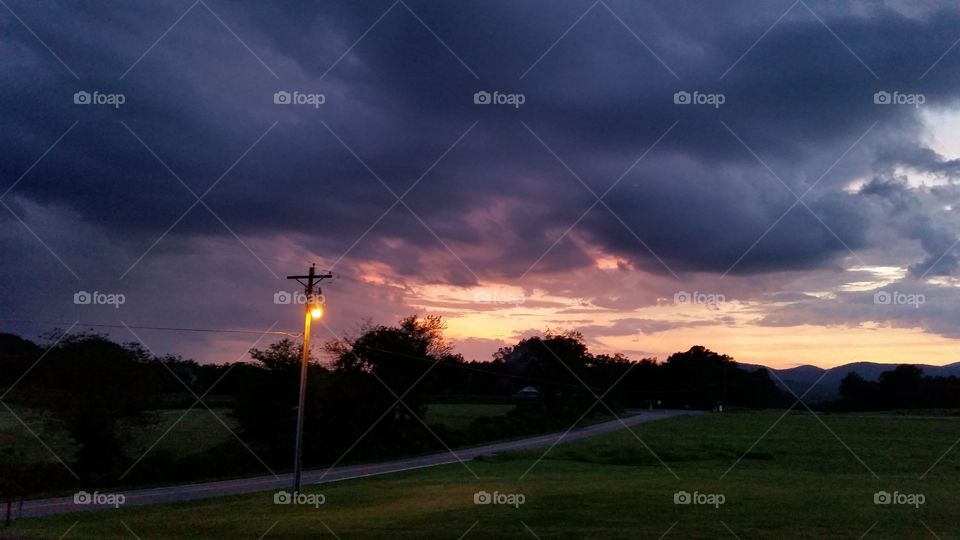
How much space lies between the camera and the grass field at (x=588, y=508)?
13.5 meters

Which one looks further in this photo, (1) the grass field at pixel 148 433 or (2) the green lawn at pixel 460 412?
(2) the green lawn at pixel 460 412

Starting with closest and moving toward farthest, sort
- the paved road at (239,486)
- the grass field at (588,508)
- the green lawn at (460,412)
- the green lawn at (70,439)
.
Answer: the grass field at (588,508) < the paved road at (239,486) < the green lawn at (70,439) < the green lawn at (460,412)

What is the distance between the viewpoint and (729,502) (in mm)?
17312

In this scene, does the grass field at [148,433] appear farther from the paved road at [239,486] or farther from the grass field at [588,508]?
the grass field at [588,508]

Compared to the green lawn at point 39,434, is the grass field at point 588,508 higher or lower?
lower

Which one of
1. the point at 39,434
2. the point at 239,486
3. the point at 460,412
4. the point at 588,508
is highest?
the point at 39,434

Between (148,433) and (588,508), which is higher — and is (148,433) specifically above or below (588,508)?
above

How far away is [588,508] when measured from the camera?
635 inches

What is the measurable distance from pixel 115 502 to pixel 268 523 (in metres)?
12.0

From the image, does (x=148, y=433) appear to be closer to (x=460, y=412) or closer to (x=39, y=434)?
(x=39, y=434)

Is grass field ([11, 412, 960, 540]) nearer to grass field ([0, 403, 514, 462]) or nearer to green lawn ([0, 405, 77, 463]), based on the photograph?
grass field ([0, 403, 514, 462])

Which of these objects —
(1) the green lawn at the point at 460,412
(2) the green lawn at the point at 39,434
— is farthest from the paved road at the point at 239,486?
(1) the green lawn at the point at 460,412

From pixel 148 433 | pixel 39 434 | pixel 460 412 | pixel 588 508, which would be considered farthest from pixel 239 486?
pixel 460 412

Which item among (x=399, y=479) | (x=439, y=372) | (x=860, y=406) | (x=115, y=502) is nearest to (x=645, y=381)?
(x=860, y=406)
